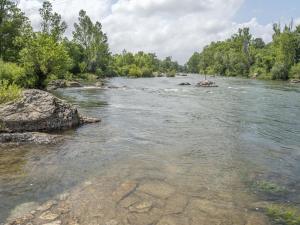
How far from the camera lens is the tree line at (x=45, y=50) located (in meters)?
34.9

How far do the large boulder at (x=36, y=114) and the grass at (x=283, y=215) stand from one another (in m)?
11.6

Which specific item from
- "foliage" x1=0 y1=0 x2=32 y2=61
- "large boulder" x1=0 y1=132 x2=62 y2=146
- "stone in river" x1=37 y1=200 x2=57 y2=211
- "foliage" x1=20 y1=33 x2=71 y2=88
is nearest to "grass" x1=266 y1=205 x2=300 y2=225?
"stone in river" x1=37 y1=200 x2=57 y2=211

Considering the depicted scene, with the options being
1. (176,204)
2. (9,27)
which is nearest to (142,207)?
(176,204)

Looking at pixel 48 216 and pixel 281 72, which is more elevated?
pixel 281 72

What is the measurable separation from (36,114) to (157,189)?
8.99m

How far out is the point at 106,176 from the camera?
10758 millimetres

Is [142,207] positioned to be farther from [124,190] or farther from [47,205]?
[47,205]

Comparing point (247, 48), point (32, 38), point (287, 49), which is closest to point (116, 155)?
point (32, 38)

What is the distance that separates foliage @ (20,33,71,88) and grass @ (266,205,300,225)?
3054 cm

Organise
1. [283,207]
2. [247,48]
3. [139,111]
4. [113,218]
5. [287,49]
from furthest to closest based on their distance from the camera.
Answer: [247,48]
[287,49]
[139,111]
[283,207]
[113,218]

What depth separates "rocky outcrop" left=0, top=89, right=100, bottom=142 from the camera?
15258 mm

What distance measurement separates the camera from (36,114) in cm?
1639

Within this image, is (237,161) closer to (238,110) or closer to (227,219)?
(227,219)

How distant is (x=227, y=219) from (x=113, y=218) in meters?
2.78
